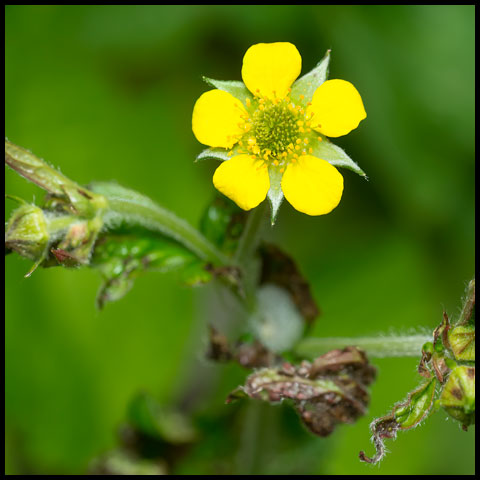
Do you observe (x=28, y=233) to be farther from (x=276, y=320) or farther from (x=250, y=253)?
(x=276, y=320)

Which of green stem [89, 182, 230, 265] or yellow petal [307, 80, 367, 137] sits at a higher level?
yellow petal [307, 80, 367, 137]

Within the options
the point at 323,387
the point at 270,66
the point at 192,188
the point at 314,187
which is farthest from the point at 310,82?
the point at 192,188

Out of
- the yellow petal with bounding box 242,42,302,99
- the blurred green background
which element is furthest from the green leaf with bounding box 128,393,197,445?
the yellow petal with bounding box 242,42,302,99

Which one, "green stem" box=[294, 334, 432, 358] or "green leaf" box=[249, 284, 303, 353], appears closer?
"green stem" box=[294, 334, 432, 358]

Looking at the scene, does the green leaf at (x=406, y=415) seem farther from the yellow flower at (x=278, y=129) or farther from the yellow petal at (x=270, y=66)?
the yellow petal at (x=270, y=66)

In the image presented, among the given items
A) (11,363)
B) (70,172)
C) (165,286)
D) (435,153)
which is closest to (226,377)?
(165,286)

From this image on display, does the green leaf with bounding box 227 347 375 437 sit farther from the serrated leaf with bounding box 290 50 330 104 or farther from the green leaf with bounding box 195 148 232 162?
the serrated leaf with bounding box 290 50 330 104

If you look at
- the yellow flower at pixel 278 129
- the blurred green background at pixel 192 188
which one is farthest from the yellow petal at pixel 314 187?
the blurred green background at pixel 192 188
